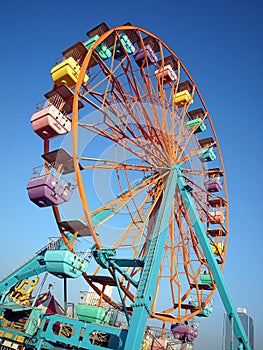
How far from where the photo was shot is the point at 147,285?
725 cm

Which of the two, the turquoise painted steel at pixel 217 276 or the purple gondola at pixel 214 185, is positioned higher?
the purple gondola at pixel 214 185

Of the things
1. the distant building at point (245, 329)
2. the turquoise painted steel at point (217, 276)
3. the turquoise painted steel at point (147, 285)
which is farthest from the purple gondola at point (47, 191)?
the distant building at point (245, 329)

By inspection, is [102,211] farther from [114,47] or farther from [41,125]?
[114,47]

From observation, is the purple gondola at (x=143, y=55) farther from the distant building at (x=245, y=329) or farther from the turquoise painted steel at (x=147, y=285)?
the distant building at (x=245, y=329)

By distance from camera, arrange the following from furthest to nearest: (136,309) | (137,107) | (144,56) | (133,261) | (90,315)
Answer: (144,56)
(137,107)
(133,261)
(90,315)
(136,309)

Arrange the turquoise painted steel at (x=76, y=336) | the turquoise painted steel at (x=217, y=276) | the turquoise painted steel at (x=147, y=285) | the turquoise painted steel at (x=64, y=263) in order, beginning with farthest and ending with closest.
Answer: the turquoise painted steel at (x=217, y=276), the turquoise painted steel at (x=64, y=263), the turquoise painted steel at (x=76, y=336), the turquoise painted steel at (x=147, y=285)

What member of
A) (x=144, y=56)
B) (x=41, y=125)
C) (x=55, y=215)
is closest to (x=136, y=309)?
(x=55, y=215)

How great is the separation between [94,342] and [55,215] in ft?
13.2

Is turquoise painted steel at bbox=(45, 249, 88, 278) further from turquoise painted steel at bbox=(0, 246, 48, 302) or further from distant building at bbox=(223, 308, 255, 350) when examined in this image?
distant building at bbox=(223, 308, 255, 350)

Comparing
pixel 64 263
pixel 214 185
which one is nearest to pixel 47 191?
pixel 64 263

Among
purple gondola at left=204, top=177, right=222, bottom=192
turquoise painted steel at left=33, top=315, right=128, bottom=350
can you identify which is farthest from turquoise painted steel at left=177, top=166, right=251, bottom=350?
turquoise painted steel at left=33, top=315, right=128, bottom=350

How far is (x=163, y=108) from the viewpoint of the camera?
40.5 feet

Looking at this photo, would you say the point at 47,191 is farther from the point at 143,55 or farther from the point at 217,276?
the point at 143,55

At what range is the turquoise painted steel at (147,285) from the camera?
650 cm
